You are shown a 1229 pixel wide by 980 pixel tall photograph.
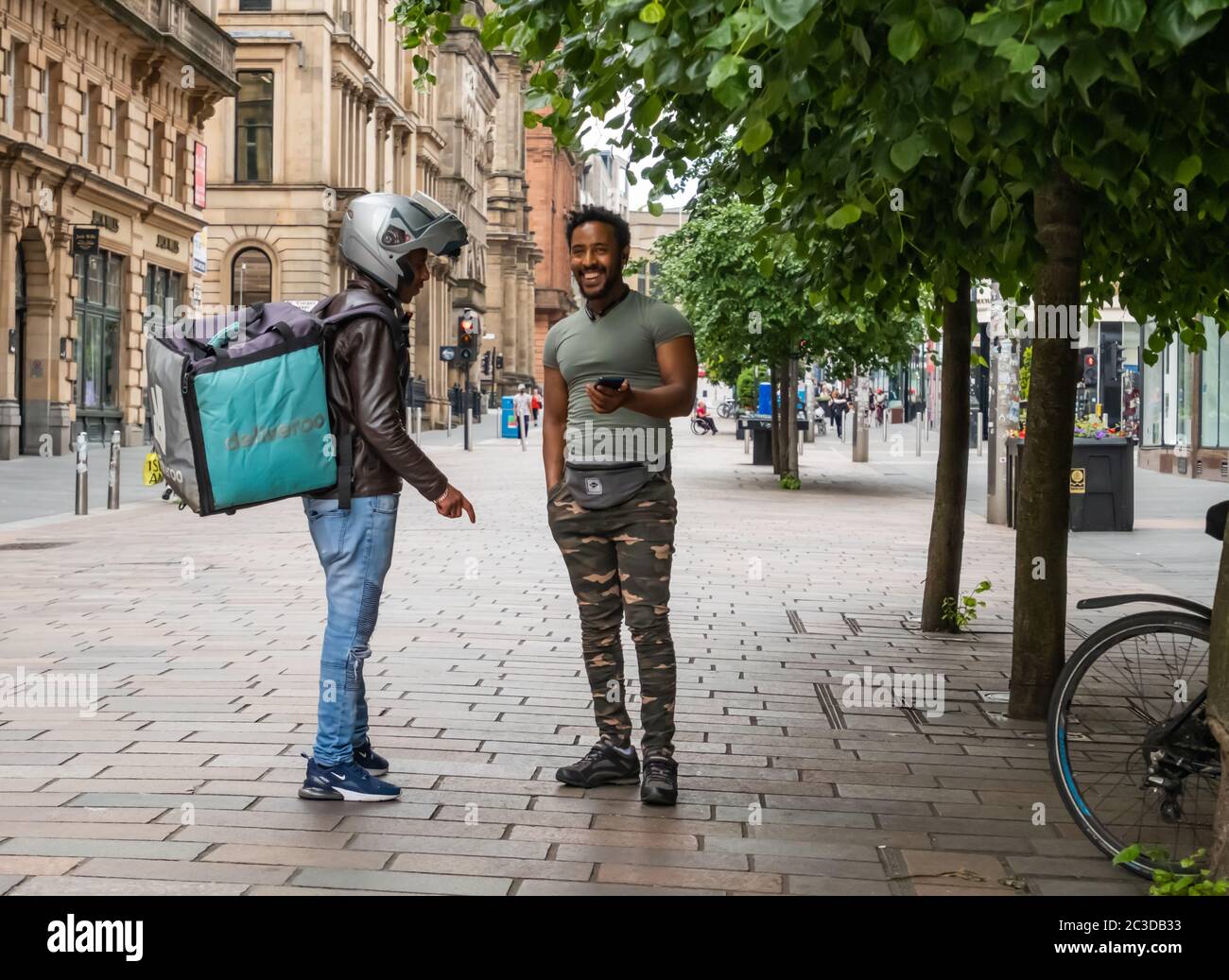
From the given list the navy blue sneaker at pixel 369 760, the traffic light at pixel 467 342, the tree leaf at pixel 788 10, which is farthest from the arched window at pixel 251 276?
the tree leaf at pixel 788 10

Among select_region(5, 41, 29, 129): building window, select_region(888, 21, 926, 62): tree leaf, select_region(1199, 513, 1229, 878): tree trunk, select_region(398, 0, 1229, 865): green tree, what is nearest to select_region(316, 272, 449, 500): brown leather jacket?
select_region(398, 0, 1229, 865): green tree

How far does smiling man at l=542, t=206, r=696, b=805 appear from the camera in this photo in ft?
17.9

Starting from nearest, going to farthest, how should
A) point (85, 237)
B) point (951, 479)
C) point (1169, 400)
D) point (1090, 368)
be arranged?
point (951, 479), point (85, 237), point (1169, 400), point (1090, 368)

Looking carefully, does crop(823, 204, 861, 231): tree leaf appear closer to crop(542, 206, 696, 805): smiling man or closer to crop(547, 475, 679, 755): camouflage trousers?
crop(542, 206, 696, 805): smiling man

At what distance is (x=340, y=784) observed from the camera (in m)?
5.35

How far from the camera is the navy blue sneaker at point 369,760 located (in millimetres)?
5688

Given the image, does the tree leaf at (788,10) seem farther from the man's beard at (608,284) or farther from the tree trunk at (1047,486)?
the tree trunk at (1047,486)

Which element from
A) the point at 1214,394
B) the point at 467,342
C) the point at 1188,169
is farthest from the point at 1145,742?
the point at 467,342

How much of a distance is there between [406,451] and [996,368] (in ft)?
47.4

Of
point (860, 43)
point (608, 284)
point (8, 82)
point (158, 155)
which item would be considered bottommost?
point (608, 284)

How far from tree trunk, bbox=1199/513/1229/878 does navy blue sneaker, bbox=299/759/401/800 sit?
8.48 feet

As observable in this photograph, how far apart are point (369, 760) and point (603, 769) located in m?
0.83

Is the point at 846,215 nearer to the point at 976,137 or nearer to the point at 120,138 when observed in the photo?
the point at 976,137
